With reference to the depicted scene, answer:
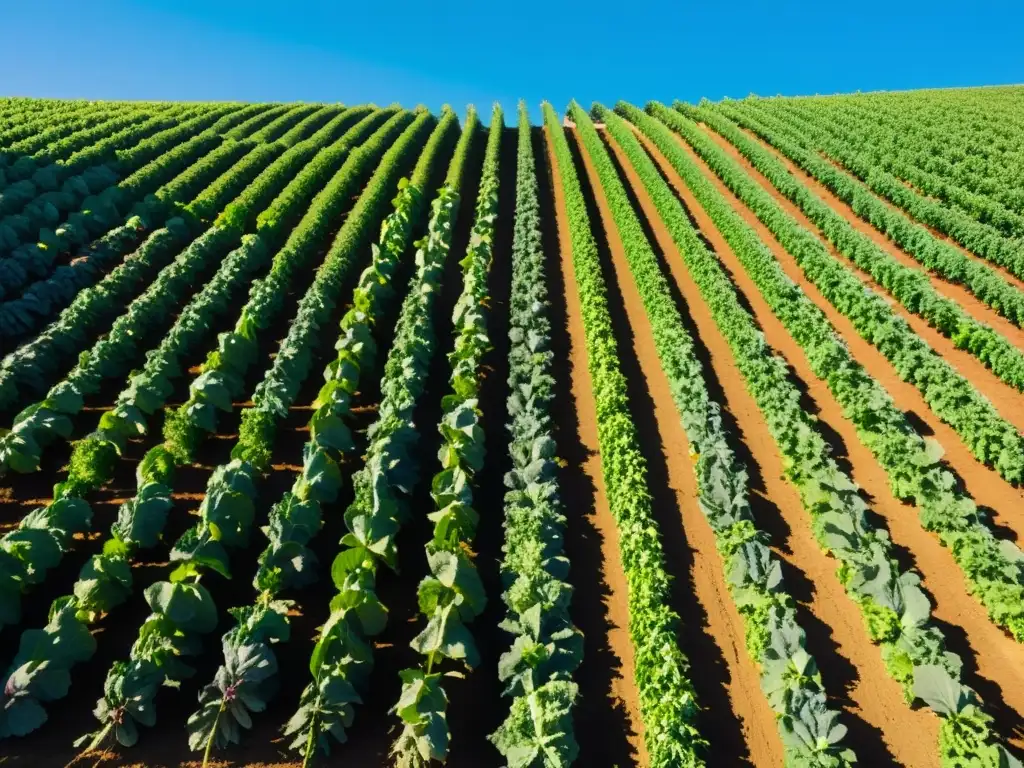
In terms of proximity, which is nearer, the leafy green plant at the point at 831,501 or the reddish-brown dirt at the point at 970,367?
the leafy green plant at the point at 831,501

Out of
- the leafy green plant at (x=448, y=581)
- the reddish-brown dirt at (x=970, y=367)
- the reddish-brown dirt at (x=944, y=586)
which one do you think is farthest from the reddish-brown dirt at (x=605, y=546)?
the reddish-brown dirt at (x=970, y=367)

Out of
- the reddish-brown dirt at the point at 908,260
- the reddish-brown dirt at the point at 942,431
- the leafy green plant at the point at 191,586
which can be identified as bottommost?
the leafy green plant at the point at 191,586

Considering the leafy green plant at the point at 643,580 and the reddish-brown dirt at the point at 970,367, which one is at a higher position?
the reddish-brown dirt at the point at 970,367

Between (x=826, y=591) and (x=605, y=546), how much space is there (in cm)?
426

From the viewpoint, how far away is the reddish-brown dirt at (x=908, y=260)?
21.2 m

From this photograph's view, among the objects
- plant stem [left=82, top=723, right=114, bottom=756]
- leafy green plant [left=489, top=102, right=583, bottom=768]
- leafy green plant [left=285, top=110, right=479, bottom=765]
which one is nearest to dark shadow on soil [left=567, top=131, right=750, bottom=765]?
leafy green plant [left=489, top=102, right=583, bottom=768]

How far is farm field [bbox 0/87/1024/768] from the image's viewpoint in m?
9.80

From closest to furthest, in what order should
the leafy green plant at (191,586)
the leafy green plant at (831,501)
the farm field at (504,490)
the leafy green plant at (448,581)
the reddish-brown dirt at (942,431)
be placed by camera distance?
the leafy green plant at (448,581), the leafy green plant at (191,586), the farm field at (504,490), the leafy green plant at (831,501), the reddish-brown dirt at (942,431)

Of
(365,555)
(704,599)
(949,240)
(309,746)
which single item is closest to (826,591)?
(704,599)

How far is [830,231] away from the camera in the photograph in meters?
28.5

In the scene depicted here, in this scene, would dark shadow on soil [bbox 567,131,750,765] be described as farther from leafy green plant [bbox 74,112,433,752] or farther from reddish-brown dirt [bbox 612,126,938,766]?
leafy green plant [bbox 74,112,433,752]

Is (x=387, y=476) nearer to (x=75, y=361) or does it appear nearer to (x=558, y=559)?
(x=558, y=559)

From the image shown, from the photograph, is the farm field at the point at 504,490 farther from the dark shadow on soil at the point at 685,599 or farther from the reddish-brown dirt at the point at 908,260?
the reddish-brown dirt at the point at 908,260

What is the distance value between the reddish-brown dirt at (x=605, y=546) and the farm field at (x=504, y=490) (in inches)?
2.5
